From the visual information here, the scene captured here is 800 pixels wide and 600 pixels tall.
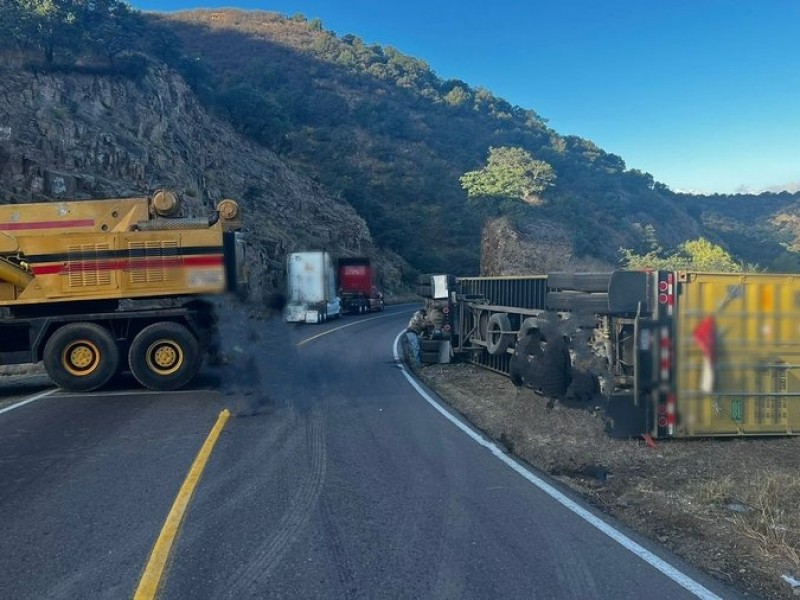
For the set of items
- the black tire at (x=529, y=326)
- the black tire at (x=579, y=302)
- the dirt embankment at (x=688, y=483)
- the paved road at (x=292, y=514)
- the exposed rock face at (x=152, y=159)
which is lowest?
the dirt embankment at (x=688, y=483)

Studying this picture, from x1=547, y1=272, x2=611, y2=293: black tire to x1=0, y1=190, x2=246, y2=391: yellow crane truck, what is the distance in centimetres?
591

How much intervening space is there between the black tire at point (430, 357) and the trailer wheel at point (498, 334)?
241 cm

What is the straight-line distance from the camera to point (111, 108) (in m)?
37.5

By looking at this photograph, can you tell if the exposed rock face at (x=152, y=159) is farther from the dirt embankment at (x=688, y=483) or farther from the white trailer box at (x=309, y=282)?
the dirt embankment at (x=688, y=483)

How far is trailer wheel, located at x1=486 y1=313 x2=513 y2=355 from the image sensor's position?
1313 cm

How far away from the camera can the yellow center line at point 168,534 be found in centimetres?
437

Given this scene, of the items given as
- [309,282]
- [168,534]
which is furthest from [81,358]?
[309,282]

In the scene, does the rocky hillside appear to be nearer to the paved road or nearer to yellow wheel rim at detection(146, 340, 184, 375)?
yellow wheel rim at detection(146, 340, 184, 375)

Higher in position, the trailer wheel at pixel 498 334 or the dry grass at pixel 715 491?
the trailer wheel at pixel 498 334

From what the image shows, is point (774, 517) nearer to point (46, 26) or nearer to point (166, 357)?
point (166, 357)

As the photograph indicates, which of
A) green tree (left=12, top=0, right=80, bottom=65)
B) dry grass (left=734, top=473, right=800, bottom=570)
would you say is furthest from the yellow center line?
green tree (left=12, top=0, right=80, bottom=65)

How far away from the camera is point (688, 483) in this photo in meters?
6.84

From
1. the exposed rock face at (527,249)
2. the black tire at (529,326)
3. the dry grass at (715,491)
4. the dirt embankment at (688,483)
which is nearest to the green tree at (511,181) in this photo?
the exposed rock face at (527,249)

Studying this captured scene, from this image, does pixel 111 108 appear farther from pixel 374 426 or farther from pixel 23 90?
pixel 374 426
